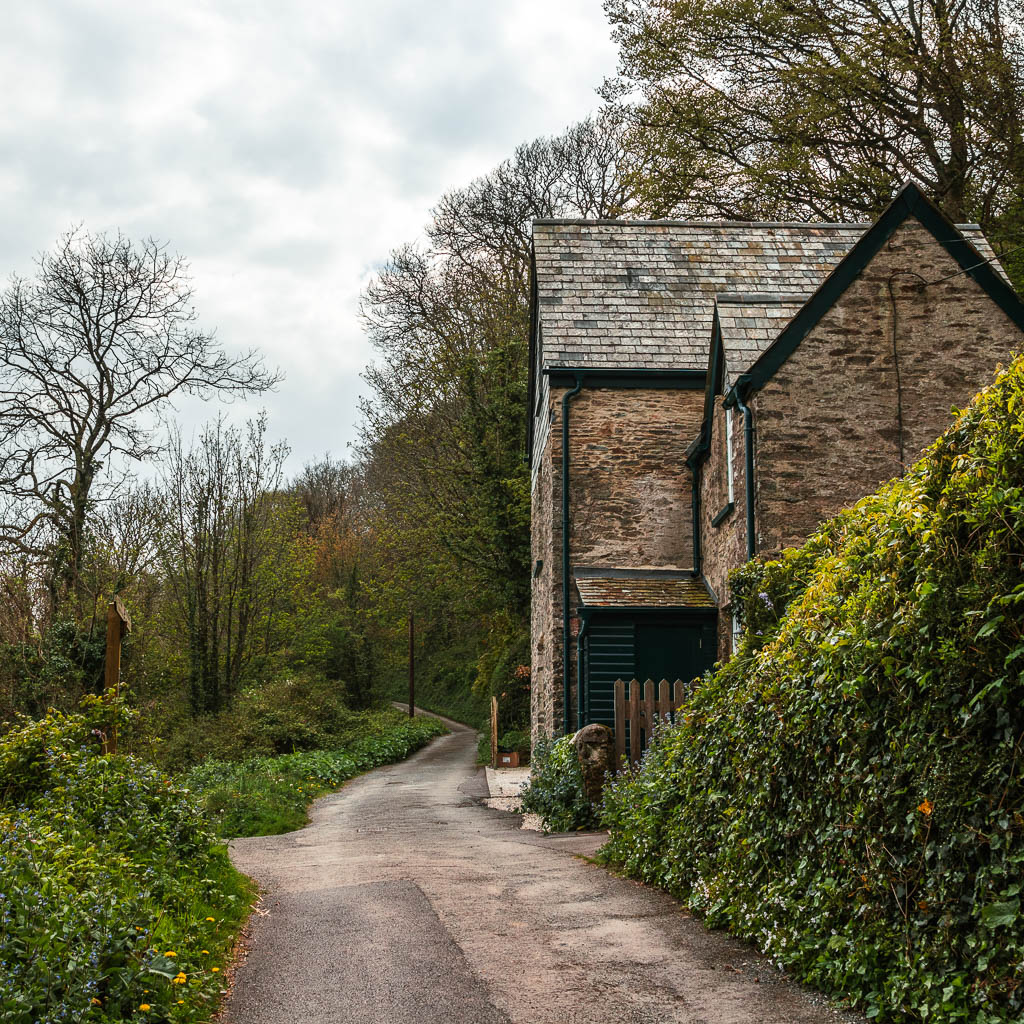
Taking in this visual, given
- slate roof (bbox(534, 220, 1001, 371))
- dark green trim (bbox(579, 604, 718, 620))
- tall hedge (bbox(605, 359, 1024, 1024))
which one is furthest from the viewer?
slate roof (bbox(534, 220, 1001, 371))

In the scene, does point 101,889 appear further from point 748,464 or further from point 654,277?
point 654,277

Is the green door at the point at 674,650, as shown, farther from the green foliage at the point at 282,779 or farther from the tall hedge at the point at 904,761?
the tall hedge at the point at 904,761

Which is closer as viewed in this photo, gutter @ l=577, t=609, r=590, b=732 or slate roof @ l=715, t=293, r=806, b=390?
slate roof @ l=715, t=293, r=806, b=390

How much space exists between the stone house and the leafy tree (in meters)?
6.43

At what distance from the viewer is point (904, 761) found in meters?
4.93

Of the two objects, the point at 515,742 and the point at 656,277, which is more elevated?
the point at 656,277

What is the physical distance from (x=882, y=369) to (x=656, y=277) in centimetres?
693

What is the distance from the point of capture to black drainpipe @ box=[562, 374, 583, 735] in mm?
18297

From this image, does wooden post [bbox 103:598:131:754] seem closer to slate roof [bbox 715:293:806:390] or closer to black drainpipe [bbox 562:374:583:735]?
slate roof [bbox 715:293:806:390]

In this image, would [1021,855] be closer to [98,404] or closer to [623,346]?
[623,346]

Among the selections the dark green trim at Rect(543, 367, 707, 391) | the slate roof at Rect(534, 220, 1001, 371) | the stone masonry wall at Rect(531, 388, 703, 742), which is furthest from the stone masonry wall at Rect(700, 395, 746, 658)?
the slate roof at Rect(534, 220, 1001, 371)

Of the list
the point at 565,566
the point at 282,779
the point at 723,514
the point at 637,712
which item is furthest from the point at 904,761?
the point at 282,779

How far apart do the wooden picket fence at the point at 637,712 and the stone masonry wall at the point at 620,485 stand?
13.5ft

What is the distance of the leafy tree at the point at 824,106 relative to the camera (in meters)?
24.6
